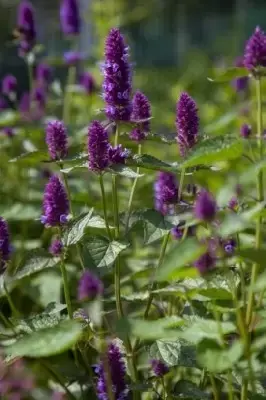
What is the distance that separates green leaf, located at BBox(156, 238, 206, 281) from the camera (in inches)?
46.2

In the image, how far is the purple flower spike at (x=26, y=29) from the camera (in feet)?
10.4

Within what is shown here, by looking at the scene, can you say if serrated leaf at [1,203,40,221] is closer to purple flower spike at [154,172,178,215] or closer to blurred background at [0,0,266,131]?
purple flower spike at [154,172,178,215]

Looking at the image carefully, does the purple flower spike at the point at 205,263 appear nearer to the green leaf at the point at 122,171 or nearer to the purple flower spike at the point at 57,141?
the green leaf at the point at 122,171

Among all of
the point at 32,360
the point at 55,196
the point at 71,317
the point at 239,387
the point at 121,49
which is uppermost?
the point at 121,49

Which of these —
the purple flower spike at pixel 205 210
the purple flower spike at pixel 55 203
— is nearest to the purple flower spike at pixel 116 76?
the purple flower spike at pixel 55 203

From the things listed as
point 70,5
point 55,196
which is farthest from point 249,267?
point 70,5

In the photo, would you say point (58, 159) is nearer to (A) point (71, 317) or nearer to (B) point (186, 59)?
(A) point (71, 317)

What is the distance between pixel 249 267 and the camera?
2.22 metres

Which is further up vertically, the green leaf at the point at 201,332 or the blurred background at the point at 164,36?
the green leaf at the point at 201,332

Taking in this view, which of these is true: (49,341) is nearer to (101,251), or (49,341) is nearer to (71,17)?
(101,251)

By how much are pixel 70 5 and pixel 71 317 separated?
2231mm

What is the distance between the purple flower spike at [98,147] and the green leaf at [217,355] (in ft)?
1.64

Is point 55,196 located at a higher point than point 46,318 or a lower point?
higher

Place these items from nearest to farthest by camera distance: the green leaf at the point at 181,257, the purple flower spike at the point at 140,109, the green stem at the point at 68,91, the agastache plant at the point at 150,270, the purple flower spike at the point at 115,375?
the green leaf at the point at 181,257
the agastache plant at the point at 150,270
the purple flower spike at the point at 115,375
the purple flower spike at the point at 140,109
the green stem at the point at 68,91
